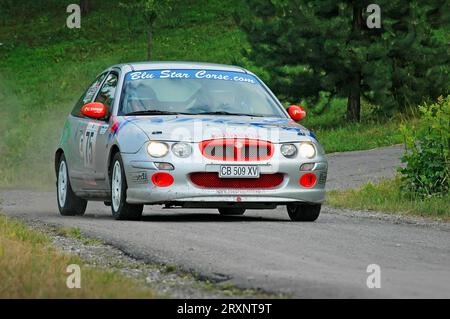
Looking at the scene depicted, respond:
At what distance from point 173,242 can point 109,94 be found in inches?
153

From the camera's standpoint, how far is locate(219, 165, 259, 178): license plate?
Answer: 13.3 m

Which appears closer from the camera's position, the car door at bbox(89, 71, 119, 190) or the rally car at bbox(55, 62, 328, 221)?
the rally car at bbox(55, 62, 328, 221)

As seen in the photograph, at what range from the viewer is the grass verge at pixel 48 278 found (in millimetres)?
7766

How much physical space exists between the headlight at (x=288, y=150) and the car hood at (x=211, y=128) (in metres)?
0.06

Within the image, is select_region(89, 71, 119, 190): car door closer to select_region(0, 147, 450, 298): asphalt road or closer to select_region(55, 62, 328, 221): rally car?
select_region(55, 62, 328, 221): rally car

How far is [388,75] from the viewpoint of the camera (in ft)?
97.0

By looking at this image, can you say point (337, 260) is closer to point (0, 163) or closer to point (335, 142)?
point (335, 142)

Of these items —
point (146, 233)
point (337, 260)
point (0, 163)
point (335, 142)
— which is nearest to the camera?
A: point (337, 260)

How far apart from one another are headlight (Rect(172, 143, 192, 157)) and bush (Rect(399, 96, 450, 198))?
4.02m

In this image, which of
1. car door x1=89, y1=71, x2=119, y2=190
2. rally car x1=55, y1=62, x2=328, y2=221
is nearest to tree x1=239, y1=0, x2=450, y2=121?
rally car x1=55, y1=62, x2=328, y2=221

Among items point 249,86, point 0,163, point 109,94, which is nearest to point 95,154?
point 109,94

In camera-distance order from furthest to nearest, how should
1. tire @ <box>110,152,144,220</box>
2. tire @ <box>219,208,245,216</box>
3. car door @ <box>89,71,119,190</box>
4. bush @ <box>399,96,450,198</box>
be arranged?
bush @ <box>399,96,450,198</box> < tire @ <box>219,208,245,216</box> < car door @ <box>89,71,119,190</box> < tire @ <box>110,152,144,220</box>

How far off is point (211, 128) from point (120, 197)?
114cm

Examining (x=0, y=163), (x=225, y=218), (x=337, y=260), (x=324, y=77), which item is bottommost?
(x=0, y=163)
